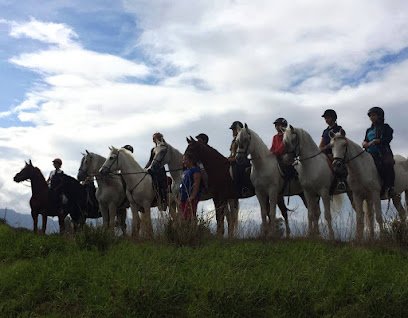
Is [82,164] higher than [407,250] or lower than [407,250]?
higher

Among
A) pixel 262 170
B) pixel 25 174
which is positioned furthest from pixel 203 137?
pixel 25 174

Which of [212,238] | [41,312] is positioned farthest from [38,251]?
[212,238]

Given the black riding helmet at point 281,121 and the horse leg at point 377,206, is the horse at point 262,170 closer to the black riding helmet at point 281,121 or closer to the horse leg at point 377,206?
the black riding helmet at point 281,121

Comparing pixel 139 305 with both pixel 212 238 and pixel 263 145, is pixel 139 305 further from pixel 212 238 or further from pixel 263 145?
pixel 263 145

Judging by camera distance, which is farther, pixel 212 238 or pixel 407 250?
pixel 212 238

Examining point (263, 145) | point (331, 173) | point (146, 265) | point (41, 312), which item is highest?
point (263, 145)

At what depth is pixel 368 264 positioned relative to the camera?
8.29 metres

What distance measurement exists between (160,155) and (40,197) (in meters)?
4.43

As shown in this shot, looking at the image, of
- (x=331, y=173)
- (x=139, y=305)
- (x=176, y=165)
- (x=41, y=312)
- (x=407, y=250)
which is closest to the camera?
(x=139, y=305)

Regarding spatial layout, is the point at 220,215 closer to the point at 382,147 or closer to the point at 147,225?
the point at 147,225

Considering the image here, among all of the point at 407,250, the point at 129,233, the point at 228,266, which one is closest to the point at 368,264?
the point at 407,250

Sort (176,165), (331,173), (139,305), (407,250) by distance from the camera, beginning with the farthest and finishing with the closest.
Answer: (176,165)
(331,173)
(407,250)
(139,305)

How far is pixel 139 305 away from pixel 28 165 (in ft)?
32.5

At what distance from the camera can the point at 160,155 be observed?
13.4 metres
